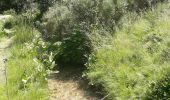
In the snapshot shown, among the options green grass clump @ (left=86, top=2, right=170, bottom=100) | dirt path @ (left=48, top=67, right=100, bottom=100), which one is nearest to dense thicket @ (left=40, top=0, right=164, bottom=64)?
dirt path @ (left=48, top=67, right=100, bottom=100)

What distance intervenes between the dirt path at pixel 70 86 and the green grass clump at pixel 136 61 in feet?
1.11

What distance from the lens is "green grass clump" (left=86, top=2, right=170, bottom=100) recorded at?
19.4 ft

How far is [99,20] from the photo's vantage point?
360 inches

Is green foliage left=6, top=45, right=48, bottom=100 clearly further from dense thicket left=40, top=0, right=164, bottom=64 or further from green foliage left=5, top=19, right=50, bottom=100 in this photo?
dense thicket left=40, top=0, right=164, bottom=64

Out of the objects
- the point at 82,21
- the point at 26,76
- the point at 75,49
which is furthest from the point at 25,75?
the point at 82,21

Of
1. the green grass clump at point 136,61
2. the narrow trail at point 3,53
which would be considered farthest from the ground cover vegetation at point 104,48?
the narrow trail at point 3,53

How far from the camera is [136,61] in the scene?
691 centimetres

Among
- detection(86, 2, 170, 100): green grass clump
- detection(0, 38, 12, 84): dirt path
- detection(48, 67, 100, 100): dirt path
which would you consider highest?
detection(86, 2, 170, 100): green grass clump

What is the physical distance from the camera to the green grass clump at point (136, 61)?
19.4 ft

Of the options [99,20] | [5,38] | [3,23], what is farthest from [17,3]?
[99,20]

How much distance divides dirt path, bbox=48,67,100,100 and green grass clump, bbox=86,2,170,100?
340mm

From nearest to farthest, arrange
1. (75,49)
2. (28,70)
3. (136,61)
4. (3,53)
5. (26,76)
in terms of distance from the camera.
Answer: (136,61)
(26,76)
(28,70)
(75,49)
(3,53)

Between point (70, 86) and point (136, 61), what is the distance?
6.10ft

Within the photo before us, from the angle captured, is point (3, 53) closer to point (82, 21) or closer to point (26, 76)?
point (82, 21)
